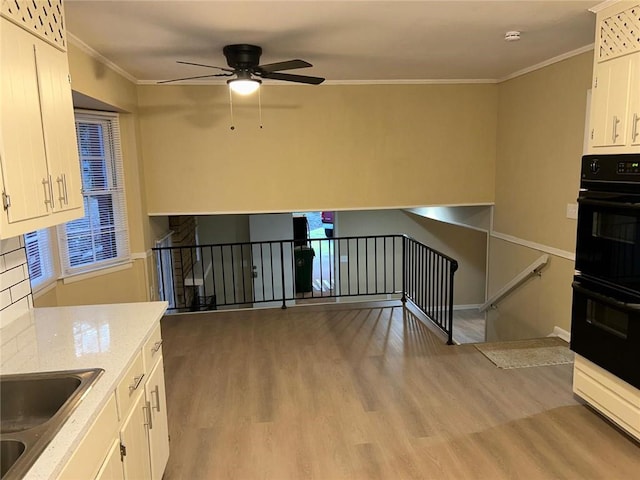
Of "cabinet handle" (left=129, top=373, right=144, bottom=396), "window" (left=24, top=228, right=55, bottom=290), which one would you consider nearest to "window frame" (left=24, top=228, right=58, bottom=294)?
"window" (left=24, top=228, right=55, bottom=290)

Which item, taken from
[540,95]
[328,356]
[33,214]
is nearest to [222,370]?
[328,356]

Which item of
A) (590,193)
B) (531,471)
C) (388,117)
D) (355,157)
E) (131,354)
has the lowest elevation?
(531,471)

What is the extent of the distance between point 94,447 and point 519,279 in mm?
4607

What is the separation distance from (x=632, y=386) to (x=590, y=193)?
3.79 feet

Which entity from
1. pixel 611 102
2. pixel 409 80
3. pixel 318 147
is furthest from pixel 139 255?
pixel 611 102

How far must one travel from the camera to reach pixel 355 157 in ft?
17.8

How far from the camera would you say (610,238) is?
2750mm

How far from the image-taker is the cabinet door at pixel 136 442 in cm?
189

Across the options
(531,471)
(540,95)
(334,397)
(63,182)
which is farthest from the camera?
(540,95)

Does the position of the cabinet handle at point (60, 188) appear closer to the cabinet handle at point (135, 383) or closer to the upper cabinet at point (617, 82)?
the cabinet handle at point (135, 383)

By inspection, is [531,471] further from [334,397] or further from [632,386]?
[334,397]

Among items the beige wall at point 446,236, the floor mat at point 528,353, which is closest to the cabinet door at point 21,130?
the floor mat at point 528,353

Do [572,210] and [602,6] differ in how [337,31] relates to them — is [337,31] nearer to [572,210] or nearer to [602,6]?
[602,6]

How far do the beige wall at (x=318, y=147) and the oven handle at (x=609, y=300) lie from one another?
107 inches
